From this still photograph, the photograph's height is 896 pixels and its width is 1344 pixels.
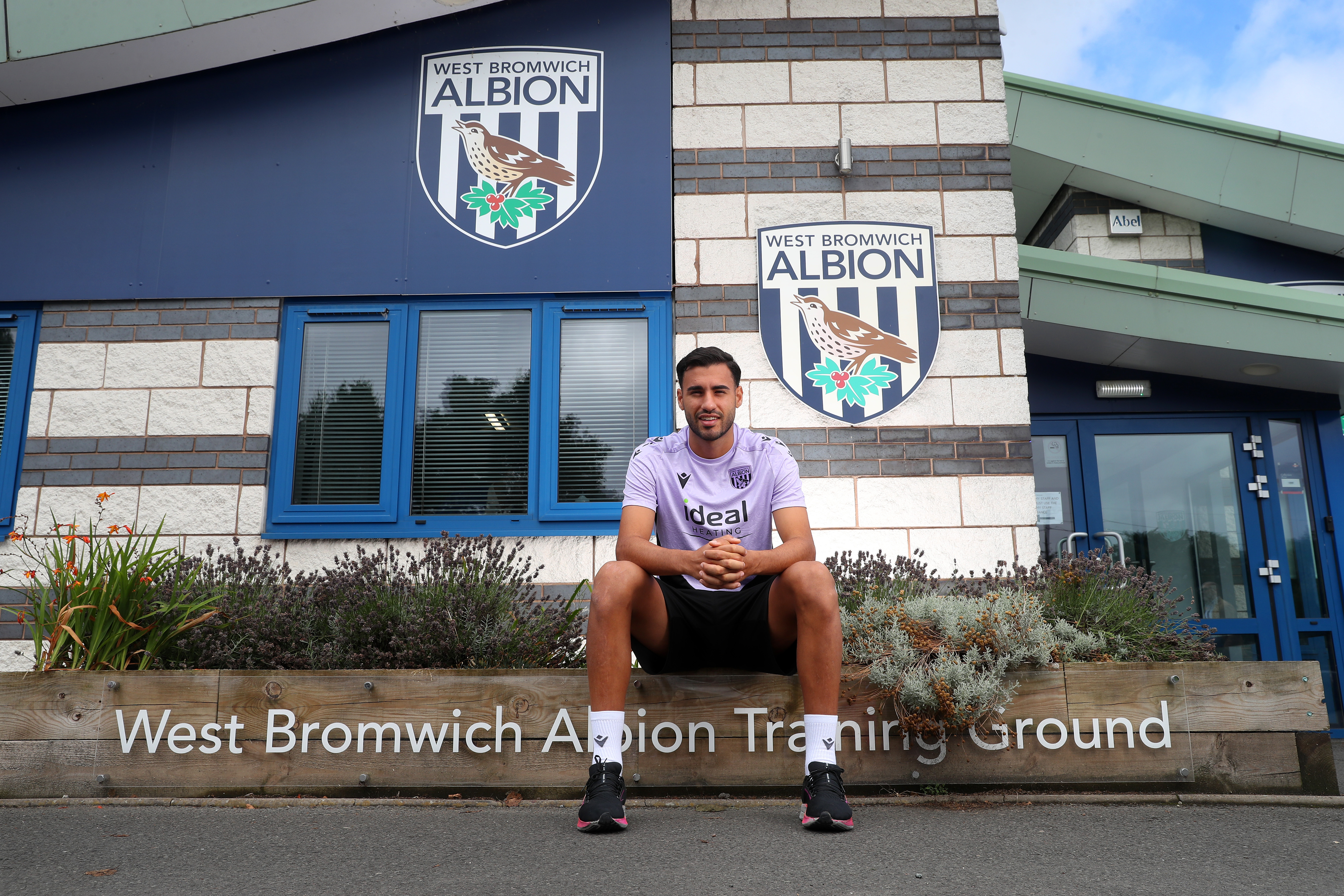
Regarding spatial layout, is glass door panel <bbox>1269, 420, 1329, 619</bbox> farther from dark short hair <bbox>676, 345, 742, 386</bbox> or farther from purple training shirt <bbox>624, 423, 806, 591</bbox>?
dark short hair <bbox>676, 345, 742, 386</bbox>

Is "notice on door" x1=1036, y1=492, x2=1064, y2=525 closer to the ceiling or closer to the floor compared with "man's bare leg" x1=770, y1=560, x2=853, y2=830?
closer to the ceiling

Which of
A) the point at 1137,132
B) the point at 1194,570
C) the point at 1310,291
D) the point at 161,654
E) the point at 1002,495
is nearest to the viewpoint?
the point at 161,654

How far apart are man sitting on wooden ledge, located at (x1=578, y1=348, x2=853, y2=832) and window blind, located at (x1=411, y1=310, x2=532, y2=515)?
197 centimetres

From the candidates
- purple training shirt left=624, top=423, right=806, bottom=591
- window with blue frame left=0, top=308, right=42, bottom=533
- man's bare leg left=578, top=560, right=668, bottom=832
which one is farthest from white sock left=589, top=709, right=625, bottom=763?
window with blue frame left=0, top=308, right=42, bottom=533

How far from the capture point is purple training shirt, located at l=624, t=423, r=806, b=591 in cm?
323

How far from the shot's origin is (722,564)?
2912mm

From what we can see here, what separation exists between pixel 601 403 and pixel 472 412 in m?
0.74

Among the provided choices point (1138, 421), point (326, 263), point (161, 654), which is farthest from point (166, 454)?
point (1138, 421)

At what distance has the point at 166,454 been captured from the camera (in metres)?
5.14

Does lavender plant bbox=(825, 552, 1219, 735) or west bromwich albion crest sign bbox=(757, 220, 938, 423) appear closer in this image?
lavender plant bbox=(825, 552, 1219, 735)

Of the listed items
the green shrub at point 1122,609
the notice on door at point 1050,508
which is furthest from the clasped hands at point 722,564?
the notice on door at point 1050,508

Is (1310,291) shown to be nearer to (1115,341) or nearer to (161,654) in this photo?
(1115,341)

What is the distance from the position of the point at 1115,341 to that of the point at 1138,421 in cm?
93

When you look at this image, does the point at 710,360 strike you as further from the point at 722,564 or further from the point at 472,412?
the point at 472,412
